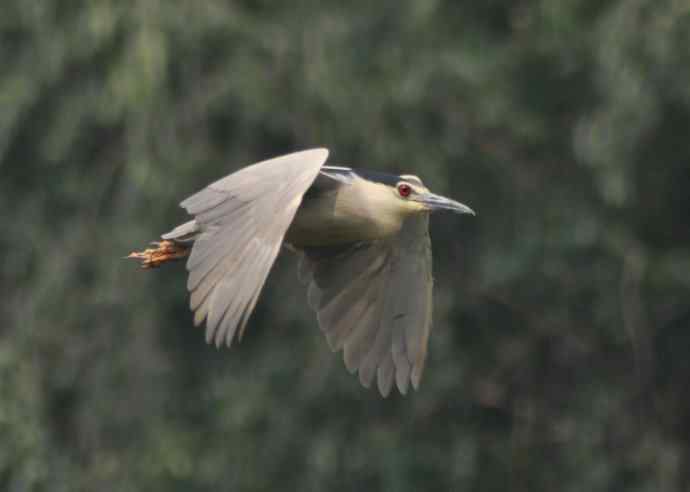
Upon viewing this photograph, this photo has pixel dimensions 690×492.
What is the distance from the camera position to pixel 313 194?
7.92 m

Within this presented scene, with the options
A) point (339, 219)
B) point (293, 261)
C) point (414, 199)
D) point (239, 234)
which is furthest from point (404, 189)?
point (293, 261)

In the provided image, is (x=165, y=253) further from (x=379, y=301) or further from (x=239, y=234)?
(x=239, y=234)

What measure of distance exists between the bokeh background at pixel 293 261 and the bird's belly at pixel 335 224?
4642 millimetres

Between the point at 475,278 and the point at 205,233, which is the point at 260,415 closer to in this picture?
the point at 475,278

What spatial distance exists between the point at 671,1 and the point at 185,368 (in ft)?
16.2

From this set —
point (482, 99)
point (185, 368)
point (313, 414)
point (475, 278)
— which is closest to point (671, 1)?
point (482, 99)

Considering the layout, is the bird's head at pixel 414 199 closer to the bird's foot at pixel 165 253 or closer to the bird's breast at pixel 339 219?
the bird's breast at pixel 339 219

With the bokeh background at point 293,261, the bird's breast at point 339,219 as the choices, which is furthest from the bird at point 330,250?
the bokeh background at point 293,261

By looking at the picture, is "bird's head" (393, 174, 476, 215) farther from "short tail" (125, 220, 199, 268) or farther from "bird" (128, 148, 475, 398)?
"short tail" (125, 220, 199, 268)

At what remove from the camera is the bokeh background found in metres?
12.9

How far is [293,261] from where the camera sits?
13.4 meters

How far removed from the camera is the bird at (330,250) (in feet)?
22.5

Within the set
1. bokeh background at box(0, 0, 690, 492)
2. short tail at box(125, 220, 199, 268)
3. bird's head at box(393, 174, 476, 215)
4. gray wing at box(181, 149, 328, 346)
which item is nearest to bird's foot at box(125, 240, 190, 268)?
short tail at box(125, 220, 199, 268)

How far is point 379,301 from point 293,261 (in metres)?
5.01
